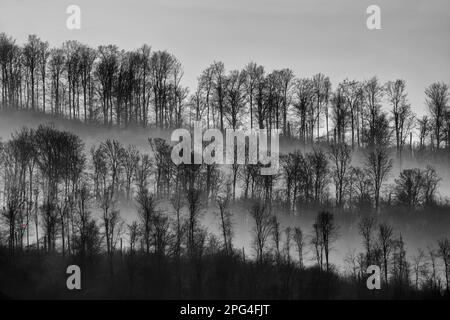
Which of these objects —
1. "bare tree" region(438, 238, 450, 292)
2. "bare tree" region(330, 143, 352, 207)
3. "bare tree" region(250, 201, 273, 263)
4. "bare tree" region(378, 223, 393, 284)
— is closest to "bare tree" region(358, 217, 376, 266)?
"bare tree" region(378, 223, 393, 284)

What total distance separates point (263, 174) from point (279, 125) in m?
22.4

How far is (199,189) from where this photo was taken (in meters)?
69.1

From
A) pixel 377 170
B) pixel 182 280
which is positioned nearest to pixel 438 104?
pixel 377 170

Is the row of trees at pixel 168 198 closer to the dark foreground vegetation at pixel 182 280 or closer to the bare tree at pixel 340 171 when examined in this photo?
the bare tree at pixel 340 171

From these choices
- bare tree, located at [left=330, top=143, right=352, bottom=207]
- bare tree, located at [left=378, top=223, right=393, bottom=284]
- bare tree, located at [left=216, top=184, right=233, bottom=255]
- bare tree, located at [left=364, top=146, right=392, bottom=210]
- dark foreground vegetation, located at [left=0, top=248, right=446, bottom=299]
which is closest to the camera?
dark foreground vegetation, located at [left=0, top=248, right=446, bottom=299]

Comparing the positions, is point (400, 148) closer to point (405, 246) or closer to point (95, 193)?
point (405, 246)

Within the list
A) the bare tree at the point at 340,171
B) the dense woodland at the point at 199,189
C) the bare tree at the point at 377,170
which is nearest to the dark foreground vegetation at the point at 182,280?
the dense woodland at the point at 199,189

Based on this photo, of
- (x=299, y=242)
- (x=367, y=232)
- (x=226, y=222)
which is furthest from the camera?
(x=226, y=222)

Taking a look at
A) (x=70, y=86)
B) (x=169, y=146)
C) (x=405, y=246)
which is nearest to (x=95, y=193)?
(x=169, y=146)

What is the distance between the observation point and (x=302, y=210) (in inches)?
2739

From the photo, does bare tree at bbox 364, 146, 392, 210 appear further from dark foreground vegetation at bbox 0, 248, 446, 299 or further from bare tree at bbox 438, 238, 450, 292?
dark foreground vegetation at bbox 0, 248, 446, 299

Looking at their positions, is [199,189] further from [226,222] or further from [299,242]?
[299,242]

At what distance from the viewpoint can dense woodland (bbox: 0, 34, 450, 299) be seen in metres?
55.7

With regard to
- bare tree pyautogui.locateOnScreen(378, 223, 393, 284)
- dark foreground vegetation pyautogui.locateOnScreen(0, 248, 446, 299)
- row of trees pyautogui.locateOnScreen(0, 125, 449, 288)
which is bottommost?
dark foreground vegetation pyautogui.locateOnScreen(0, 248, 446, 299)
